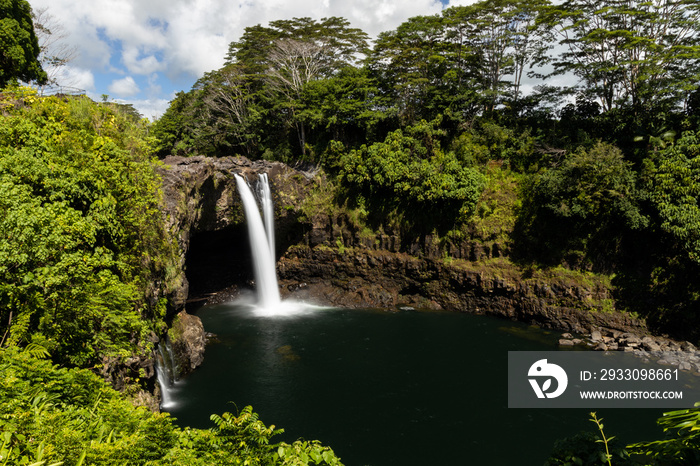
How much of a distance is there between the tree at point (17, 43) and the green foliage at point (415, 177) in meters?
21.3

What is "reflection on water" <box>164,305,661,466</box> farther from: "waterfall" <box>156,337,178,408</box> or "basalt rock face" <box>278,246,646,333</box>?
"basalt rock face" <box>278,246,646,333</box>

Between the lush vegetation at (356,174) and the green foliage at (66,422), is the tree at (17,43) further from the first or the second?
the green foliage at (66,422)

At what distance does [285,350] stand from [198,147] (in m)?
25.8

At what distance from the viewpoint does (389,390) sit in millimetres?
17078

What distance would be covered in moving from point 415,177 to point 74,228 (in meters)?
22.3

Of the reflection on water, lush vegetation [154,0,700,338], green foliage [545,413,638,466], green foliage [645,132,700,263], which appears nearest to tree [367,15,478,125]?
lush vegetation [154,0,700,338]

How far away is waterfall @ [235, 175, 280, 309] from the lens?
28141 mm

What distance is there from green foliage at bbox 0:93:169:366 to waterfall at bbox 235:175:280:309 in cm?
1234

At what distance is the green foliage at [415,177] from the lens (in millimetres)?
27131

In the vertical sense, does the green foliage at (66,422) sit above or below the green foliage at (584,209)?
below

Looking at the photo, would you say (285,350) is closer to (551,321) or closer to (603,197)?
(551,321)

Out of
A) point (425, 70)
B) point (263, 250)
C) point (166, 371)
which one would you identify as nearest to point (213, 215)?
point (263, 250)

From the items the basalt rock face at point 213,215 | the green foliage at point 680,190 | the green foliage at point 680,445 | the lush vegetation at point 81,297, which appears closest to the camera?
the green foliage at point 680,445

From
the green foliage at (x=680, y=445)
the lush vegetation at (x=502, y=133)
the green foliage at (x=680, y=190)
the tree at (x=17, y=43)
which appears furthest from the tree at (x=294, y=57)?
the green foliage at (x=680, y=445)
